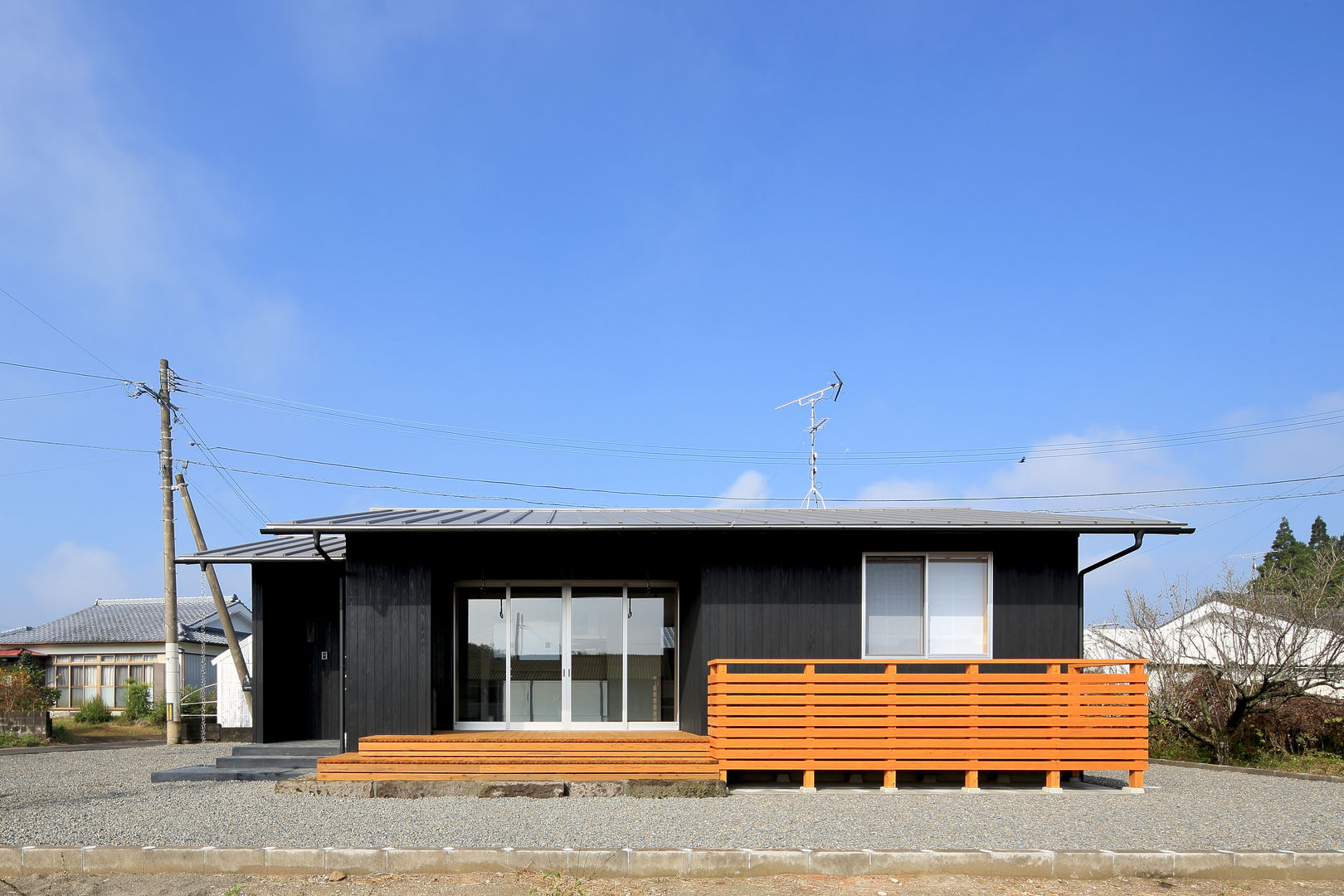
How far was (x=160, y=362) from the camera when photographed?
2005 cm

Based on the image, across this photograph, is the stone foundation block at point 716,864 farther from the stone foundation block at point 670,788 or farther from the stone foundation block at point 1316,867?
the stone foundation block at point 1316,867

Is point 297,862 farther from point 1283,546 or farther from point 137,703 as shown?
point 1283,546

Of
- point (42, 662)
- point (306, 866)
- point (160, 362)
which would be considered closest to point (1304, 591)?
point (306, 866)

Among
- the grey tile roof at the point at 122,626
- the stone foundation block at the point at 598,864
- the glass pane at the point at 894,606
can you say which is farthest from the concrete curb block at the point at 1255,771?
the grey tile roof at the point at 122,626

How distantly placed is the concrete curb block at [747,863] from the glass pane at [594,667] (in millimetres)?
5423

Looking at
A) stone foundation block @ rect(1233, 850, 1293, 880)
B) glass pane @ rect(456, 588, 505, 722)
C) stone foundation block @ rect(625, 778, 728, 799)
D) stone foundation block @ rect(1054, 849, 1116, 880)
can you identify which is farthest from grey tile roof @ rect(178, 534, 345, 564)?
stone foundation block @ rect(1233, 850, 1293, 880)

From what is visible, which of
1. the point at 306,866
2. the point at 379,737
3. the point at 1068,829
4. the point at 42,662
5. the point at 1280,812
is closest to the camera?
the point at 306,866

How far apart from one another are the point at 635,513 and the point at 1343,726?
10468 millimetres

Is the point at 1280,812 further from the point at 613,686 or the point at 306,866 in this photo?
the point at 306,866

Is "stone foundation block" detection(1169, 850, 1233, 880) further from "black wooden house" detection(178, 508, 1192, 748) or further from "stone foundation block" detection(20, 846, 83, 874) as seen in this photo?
"stone foundation block" detection(20, 846, 83, 874)

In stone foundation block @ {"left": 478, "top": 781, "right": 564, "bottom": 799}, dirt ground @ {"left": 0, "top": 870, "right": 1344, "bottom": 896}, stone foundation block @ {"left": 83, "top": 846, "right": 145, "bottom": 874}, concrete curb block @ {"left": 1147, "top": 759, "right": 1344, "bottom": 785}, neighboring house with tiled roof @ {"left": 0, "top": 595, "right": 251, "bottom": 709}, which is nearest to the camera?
dirt ground @ {"left": 0, "top": 870, "right": 1344, "bottom": 896}

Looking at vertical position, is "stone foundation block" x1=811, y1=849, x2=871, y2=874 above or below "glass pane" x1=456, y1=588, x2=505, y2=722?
below

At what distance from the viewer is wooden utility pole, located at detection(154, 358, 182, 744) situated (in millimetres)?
18219

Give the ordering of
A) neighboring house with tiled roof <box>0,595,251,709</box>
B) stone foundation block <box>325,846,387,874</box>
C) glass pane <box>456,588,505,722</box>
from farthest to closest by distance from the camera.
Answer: neighboring house with tiled roof <box>0,595,251,709</box> < glass pane <box>456,588,505,722</box> < stone foundation block <box>325,846,387,874</box>
